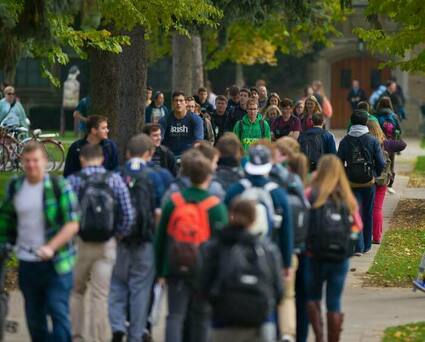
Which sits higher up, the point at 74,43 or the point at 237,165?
the point at 74,43

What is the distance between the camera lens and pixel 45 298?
10633mm

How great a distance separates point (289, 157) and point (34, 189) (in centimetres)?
235

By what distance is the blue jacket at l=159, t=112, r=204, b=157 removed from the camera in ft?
60.0

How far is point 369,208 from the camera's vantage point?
57.7ft

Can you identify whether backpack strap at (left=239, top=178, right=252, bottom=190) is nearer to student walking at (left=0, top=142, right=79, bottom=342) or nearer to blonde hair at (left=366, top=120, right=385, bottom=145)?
student walking at (left=0, top=142, right=79, bottom=342)

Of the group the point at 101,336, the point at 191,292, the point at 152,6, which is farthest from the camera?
the point at 152,6

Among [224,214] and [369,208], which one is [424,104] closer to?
[369,208]

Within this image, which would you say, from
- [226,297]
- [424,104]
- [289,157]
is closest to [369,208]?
[289,157]

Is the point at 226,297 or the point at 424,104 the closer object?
the point at 226,297

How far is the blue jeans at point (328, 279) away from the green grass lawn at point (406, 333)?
1.16 metres

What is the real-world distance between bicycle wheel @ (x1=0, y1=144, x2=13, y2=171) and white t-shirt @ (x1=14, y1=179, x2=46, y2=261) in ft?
57.5

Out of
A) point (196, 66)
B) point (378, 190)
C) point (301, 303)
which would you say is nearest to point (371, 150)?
point (378, 190)

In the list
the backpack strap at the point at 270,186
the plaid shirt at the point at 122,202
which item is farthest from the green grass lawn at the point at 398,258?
the plaid shirt at the point at 122,202

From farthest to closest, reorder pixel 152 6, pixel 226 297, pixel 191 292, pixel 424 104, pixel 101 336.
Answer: pixel 424 104 → pixel 152 6 → pixel 101 336 → pixel 191 292 → pixel 226 297
